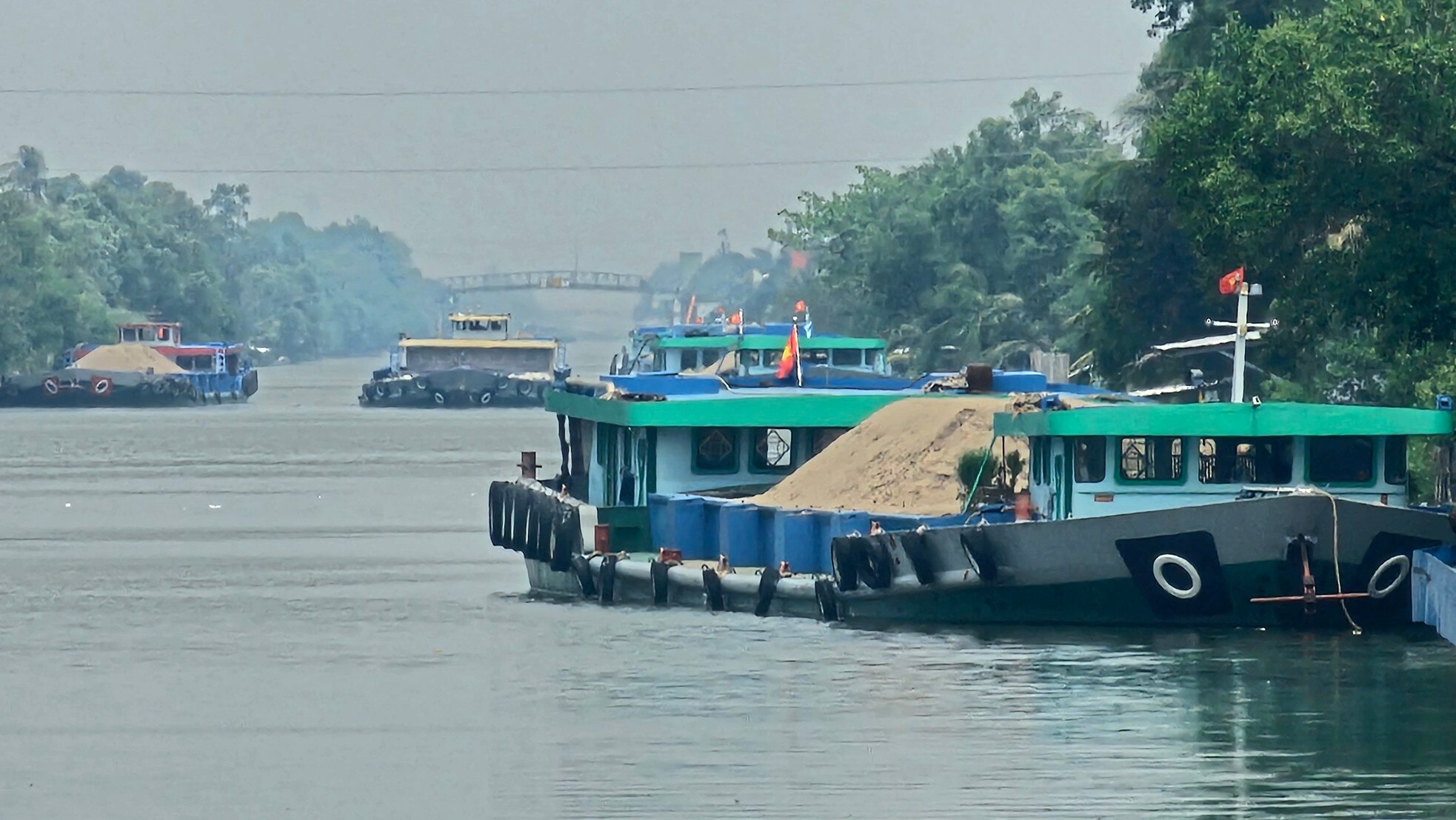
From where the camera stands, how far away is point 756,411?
126 feet

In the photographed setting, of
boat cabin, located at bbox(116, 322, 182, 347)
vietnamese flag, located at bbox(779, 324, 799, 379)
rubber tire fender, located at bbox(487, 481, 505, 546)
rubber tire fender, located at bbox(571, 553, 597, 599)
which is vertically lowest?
rubber tire fender, located at bbox(571, 553, 597, 599)

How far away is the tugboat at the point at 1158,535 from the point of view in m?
30.7

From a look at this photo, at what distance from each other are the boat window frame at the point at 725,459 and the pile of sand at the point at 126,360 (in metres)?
99.1

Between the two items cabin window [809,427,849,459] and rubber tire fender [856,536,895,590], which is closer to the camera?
rubber tire fender [856,536,895,590]

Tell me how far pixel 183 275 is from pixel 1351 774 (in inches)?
7000

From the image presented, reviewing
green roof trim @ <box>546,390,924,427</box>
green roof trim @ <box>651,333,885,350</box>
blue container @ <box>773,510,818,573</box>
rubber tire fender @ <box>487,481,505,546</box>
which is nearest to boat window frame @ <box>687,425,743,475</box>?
green roof trim @ <box>546,390,924,427</box>

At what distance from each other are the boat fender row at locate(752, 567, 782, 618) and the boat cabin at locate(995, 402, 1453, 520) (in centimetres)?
407

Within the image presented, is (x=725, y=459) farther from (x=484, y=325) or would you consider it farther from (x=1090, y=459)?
(x=484, y=325)

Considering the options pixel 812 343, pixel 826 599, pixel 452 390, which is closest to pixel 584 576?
pixel 826 599

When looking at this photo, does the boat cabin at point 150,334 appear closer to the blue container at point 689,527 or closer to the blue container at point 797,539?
the blue container at point 689,527

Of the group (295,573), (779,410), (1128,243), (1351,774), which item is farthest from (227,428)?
(1351,774)

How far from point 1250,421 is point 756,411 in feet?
29.8

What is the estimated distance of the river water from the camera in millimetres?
22297

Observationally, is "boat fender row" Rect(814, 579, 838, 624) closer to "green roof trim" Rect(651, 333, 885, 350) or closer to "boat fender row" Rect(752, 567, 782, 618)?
"boat fender row" Rect(752, 567, 782, 618)
